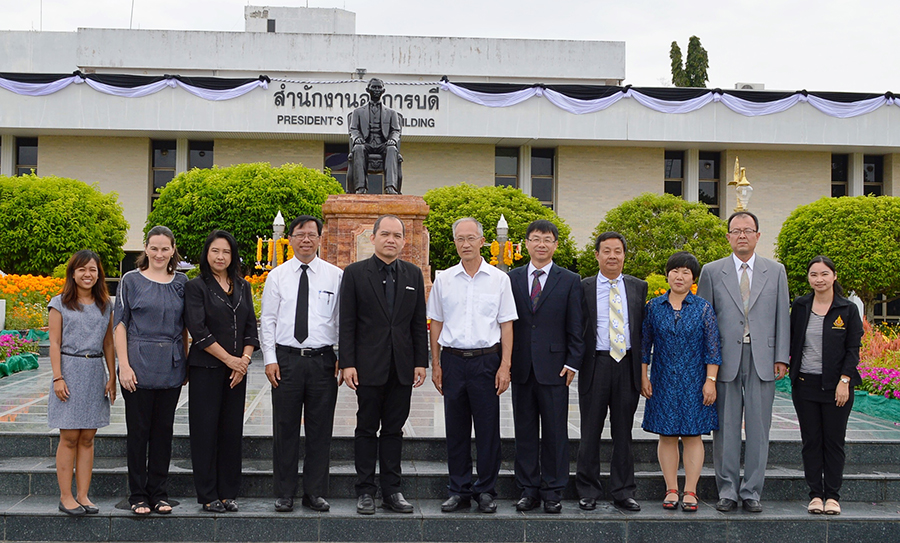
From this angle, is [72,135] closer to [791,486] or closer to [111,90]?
[111,90]

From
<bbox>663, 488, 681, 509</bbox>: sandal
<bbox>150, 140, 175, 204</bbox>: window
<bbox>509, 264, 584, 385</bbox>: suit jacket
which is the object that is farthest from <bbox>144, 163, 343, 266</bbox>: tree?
<bbox>663, 488, 681, 509</bbox>: sandal

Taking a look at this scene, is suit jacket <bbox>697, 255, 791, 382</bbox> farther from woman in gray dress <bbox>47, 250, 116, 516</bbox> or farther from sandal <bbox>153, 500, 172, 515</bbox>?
woman in gray dress <bbox>47, 250, 116, 516</bbox>

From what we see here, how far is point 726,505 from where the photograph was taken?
15.3ft

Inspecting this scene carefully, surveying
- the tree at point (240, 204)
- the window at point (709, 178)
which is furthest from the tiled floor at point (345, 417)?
the window at point (709, 178)

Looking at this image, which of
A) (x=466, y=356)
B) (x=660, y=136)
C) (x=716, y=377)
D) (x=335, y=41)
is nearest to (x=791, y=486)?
(x=716, y=377)

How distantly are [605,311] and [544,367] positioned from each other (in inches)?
21.9

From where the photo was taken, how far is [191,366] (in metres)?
4.48

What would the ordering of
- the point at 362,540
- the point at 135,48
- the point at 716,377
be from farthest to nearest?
the point at 135,48, the point at 716,377, the point at 362,540

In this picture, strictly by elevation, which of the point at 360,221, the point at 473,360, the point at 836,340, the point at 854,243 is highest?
the point at 854,243

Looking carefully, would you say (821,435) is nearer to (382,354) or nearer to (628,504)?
(628,504)

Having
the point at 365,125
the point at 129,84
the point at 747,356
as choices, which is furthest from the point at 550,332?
the point at 129,84

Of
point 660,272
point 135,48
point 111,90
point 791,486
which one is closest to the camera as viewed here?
point 791,486

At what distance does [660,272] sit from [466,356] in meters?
20.6

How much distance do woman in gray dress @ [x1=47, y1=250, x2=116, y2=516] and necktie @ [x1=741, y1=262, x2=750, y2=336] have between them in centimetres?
392
